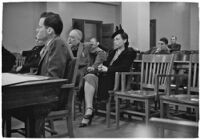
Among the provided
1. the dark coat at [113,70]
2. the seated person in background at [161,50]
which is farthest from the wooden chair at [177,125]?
the seated person in background at [161,50]

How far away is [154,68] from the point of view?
2473 mm

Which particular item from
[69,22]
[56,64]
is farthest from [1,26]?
[69,22]

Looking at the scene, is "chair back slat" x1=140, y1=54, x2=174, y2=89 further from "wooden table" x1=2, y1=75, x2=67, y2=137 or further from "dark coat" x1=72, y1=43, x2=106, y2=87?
"wooden table" x1=2, y1=75, x2=67, y2=137

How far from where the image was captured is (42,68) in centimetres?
163

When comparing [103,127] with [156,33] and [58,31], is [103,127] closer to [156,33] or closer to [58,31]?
[58,31]

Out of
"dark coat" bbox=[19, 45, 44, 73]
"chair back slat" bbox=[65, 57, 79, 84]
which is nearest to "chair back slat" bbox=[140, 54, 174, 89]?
"dark coat" bbox=[19, 45, 44, 73]

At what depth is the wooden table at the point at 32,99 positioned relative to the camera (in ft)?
3.59

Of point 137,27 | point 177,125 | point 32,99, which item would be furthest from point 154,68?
point 177,125

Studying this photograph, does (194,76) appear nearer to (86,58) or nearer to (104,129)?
(104,129)

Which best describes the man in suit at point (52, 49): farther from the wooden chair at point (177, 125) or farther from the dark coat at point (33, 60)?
the wooden chair at point (177, 125)

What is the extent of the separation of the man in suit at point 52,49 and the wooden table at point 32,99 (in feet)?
1.09

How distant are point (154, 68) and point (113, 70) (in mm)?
326

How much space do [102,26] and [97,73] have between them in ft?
15.4

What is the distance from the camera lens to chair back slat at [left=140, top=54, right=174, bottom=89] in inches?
94.9
